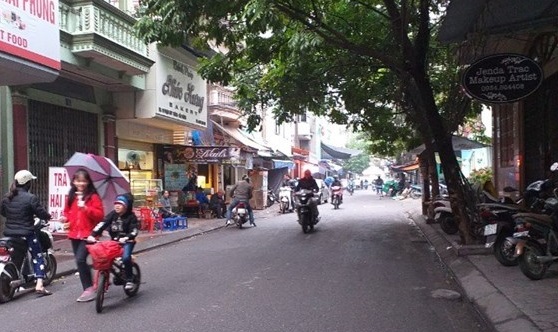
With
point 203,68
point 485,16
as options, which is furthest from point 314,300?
point 203,68

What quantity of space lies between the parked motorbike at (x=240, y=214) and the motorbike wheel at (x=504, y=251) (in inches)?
380

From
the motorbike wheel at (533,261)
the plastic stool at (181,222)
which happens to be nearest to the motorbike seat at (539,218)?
the motorbike wheel at (533,261)

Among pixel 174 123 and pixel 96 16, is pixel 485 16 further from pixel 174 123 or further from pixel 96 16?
pixel 174 123

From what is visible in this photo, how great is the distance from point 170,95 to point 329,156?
1813 inches

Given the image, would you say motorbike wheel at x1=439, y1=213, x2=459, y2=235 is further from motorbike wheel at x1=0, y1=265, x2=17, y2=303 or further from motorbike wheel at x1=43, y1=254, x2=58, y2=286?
motorbike wheel at x1=0, y1=265, x2=17, y2=303

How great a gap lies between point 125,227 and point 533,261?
526cm

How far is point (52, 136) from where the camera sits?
44.5ft

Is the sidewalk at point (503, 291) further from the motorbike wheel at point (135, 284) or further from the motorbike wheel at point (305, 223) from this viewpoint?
the motorbike wheel at point (305, 223)

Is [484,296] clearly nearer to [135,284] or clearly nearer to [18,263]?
[135,284]

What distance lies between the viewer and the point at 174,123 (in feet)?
60.7

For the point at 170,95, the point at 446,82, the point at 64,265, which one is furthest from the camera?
the point at 170,95

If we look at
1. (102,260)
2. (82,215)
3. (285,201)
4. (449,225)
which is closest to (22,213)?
(82,215)

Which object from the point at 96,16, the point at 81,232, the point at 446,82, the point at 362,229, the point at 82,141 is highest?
the point at 96,16

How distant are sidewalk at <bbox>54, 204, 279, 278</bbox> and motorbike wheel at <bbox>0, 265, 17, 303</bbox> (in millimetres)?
1787
